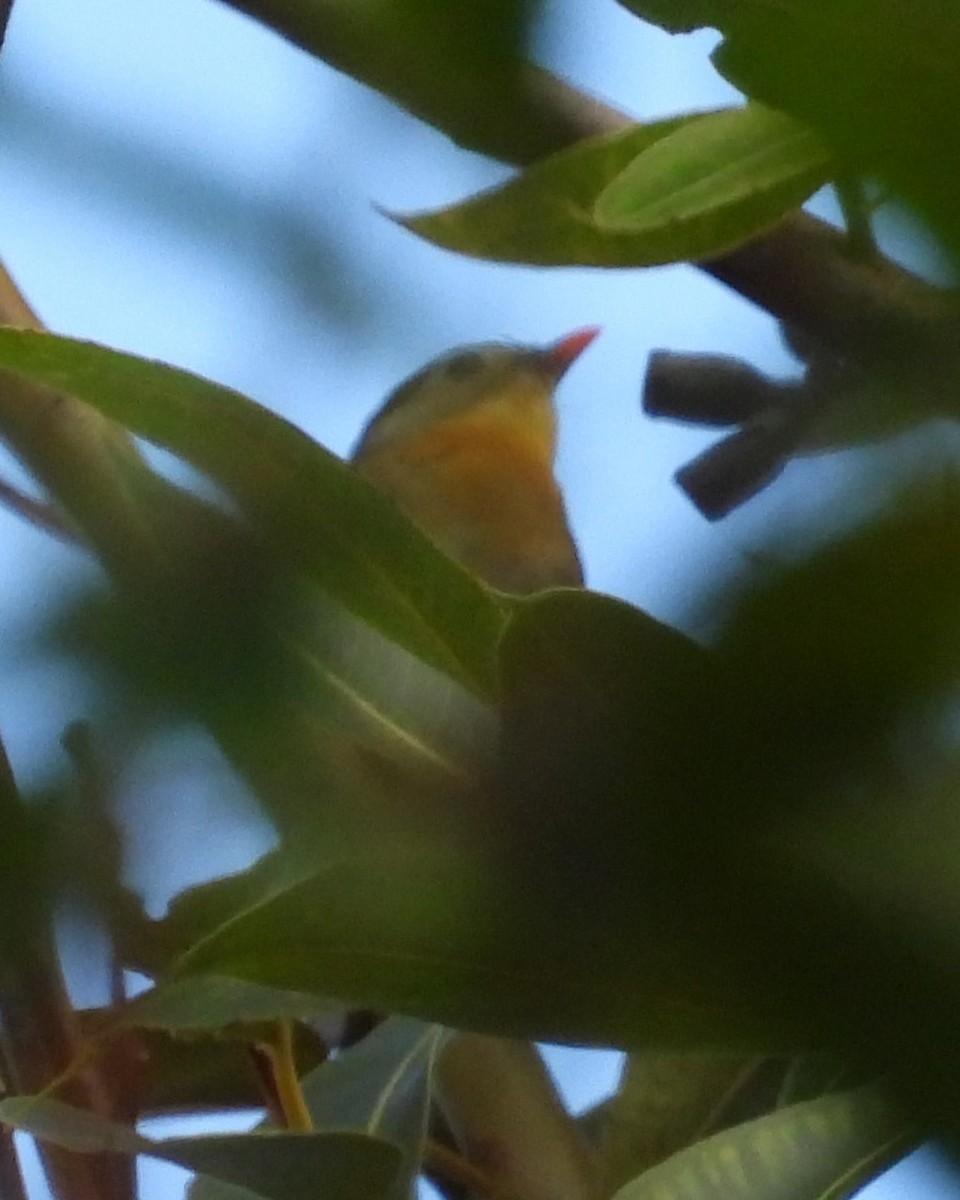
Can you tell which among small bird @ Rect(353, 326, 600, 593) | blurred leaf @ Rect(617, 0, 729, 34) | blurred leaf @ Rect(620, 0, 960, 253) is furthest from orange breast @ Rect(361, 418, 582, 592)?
blurred leaf @ Rect(620, 0, 960, 253)

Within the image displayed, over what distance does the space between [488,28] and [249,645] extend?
0.18 feet

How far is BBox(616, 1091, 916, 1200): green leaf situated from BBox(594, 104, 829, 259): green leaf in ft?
0.70

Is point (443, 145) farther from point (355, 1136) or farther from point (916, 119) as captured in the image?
point (355, 1136)

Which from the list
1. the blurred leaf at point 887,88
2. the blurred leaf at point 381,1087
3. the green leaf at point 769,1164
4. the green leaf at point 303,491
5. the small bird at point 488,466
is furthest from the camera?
the small bird at point 488,466

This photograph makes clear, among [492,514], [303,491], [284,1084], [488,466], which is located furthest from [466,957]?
[488,466]

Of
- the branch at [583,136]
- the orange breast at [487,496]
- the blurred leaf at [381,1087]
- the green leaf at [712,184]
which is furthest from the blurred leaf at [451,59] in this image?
the orange breast at [487,496]

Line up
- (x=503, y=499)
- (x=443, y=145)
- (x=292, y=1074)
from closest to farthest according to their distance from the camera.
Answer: (x=443, y=145), (x=292, y=1074), (x=503, y=499)

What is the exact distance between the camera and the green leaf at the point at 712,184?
445 millimetres

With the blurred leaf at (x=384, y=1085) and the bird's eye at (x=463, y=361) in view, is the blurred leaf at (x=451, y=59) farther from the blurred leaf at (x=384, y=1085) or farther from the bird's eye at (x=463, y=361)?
the blurred leaf at (x=384, y=1085)

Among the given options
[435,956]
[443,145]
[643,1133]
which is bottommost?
[643,1133]

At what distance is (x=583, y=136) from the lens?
0.51 meters

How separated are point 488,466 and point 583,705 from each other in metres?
1.55

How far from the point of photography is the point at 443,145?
0.22 m

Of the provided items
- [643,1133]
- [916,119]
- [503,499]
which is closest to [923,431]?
[916,119]
